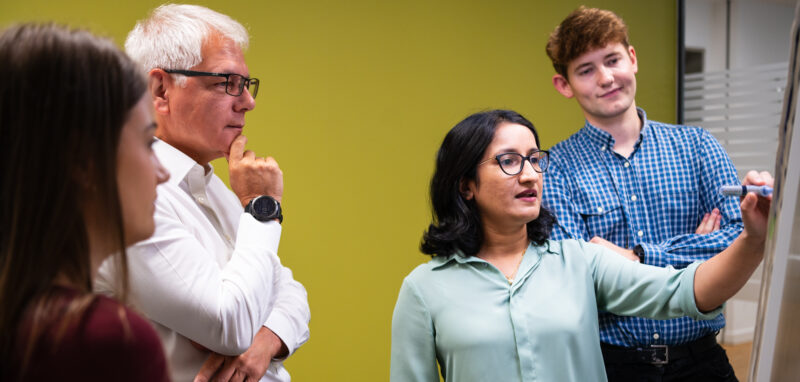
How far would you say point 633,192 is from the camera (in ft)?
6.73

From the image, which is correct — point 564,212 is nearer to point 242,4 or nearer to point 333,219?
point 333,219

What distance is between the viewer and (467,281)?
5.78ft

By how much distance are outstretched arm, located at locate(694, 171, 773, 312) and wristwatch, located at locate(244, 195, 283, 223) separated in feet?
3.01

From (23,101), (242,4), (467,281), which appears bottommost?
(467,281)

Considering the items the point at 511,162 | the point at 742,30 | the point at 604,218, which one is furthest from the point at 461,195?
the point at 742,30

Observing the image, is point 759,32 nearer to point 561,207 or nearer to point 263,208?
point 561,207

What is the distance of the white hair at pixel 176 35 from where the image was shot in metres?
1.61

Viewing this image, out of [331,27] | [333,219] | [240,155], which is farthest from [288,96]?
[240,155]

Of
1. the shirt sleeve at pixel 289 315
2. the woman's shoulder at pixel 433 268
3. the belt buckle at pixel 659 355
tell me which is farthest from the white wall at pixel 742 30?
the shirt sleeve at pixel 289 315

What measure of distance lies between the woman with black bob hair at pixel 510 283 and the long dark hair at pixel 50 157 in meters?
1.07

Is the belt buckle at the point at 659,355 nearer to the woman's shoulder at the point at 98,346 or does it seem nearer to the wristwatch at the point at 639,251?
the wristwatch at the point at 639,251

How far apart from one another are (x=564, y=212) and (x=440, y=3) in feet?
6.01

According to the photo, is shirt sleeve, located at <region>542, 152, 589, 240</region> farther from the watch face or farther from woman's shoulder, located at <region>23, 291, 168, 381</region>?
woman's shoulder, located at <region>23, 291, 168, 381</region>

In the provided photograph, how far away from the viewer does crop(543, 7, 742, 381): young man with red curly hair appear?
1898mm
